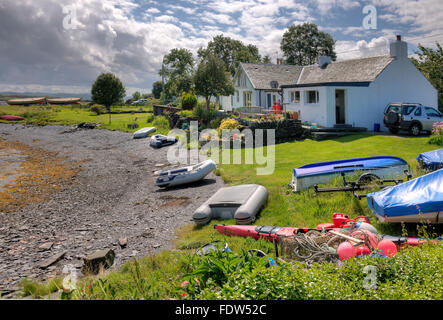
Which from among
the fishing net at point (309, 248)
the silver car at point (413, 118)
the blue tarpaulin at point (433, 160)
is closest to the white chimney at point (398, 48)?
the silver car at point (413, 118)

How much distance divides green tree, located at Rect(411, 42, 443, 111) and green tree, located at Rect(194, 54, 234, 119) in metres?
23.2

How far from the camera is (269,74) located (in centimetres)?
3731

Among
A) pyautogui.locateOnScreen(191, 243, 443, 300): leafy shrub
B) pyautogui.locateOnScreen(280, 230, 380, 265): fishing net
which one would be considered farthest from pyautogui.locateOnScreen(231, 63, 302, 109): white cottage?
pyautogui.locateOnScreen(191, 243, 443, 300): leafy shrub

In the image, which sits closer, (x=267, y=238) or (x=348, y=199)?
(x=267, y=238)

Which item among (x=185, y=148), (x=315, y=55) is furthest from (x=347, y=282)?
(x=315, y=55)

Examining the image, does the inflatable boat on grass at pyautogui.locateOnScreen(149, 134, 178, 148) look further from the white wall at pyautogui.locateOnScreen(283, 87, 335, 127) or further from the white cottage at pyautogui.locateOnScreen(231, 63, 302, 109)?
the white wall at pyautogui.locateOnScreen(283, 87, 335, 127)

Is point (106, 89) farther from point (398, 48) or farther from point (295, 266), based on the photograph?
point (295, 266)

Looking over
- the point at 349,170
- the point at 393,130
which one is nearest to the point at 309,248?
the point at 349,170

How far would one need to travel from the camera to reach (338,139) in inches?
892

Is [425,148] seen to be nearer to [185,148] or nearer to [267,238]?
[267,238]

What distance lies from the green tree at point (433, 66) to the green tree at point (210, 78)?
23.2 meters

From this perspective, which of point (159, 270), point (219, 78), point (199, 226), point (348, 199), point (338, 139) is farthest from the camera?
point (219, 78)

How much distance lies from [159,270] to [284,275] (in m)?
4.00

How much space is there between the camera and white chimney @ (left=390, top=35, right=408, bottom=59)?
24.6m
